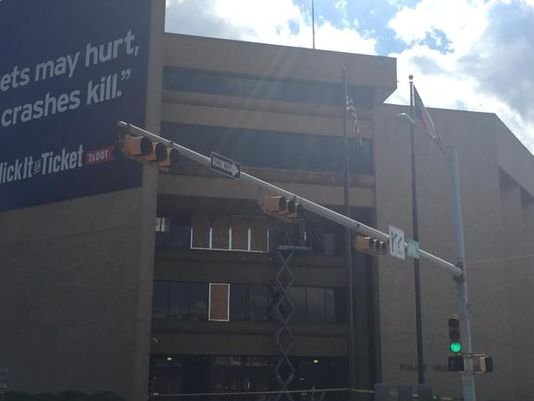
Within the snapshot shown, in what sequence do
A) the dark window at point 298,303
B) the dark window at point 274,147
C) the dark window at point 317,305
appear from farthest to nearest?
the dark window at point 317,305, the dark window at point 298,303, the dark window at point 274,147

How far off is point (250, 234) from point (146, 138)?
34067 mm

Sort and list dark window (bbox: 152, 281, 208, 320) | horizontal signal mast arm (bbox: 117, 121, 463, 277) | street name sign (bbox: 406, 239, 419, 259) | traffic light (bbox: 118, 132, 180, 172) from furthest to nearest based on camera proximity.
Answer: dark window (bbox: 152, 281, 208, 320) < street name sign (bbox: 406, 239, 419, 259) < horizontal signal mast arm (bbox: 117, 121, 463, 277) < traffic light (bbox: 118, 132, 180, 172)

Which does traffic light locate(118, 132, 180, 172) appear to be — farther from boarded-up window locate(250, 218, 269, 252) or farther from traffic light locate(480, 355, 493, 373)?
boarded-up window locate(250, 218, 269, 252)

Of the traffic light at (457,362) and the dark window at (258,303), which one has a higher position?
the dark window at (258,303)

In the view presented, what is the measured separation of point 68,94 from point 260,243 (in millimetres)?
13851

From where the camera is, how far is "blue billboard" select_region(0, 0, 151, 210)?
43875 millimetres

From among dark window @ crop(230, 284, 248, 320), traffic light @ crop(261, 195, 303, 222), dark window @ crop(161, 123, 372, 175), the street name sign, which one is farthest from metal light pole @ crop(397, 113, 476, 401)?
dark window @ crop(230, 284, 248, 320)

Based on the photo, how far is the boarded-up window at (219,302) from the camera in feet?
153

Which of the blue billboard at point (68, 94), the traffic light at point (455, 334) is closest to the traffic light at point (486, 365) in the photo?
the traffic light at point (455, 334)

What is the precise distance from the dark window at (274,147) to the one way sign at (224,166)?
93.2ft

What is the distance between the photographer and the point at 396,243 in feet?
70.2

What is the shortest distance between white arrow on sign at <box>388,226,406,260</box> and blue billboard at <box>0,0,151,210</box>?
76.1 ft

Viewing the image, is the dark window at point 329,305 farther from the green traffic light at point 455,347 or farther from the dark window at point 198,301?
the green traffic light at point 455,347

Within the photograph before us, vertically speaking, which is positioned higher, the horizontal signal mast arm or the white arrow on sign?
the horizontal signal mast arm
